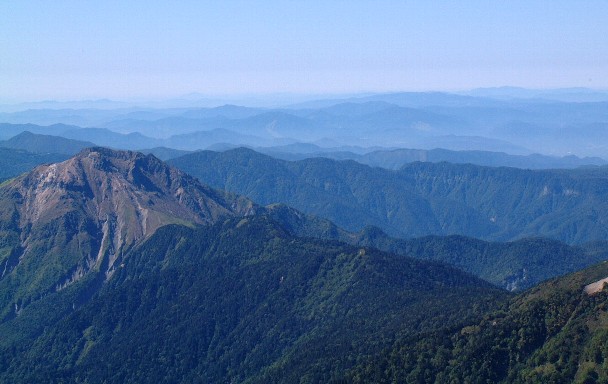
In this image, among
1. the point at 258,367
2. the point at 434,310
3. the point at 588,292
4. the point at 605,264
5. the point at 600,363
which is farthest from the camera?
the point at 258,367

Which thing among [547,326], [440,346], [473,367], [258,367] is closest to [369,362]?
[440,346]

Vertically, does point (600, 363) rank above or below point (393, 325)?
above

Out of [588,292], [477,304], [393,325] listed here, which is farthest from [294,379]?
[588,292]

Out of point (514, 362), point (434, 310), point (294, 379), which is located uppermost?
point (514, 362)

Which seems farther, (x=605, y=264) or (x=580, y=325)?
(x=605, y=264)

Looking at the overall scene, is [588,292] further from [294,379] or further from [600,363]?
[294,379]

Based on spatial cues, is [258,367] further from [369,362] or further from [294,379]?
[369,362]

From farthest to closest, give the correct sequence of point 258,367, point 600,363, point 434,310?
Result: point 258,367, point 434,310, point 600,363
